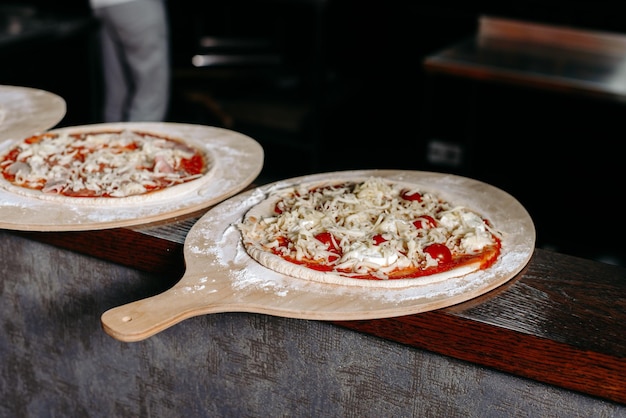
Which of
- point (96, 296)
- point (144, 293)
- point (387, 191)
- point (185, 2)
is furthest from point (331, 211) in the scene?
point (185, 2)

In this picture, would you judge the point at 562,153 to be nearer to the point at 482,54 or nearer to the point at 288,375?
the point at 482,54

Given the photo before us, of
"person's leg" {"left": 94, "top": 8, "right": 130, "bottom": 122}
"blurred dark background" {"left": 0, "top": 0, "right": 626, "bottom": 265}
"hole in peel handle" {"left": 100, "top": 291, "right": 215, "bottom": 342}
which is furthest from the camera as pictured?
"person's leg" {"left": 94, "top": 8, "right": 130, "bottom": 122}

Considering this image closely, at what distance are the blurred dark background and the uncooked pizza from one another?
7.04 ft

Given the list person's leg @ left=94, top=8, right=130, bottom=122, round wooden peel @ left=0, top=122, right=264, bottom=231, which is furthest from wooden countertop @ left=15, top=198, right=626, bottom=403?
person's leg @ left=94, top=8, right=130, bottom=122

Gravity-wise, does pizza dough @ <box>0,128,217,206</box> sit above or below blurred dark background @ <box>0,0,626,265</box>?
above

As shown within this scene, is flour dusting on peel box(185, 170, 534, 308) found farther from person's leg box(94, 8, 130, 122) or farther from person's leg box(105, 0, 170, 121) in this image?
person's leg box(94, 8, 130, 122)

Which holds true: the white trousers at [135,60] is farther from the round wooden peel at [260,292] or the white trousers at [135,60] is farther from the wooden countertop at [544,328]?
the wooden countertop at [544,328]

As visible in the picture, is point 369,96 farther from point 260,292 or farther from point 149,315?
point 149,315

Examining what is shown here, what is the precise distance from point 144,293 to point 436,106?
8.31ft

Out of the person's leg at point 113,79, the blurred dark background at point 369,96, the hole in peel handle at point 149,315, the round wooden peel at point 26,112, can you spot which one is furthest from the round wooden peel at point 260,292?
the person's leg at point 113,79

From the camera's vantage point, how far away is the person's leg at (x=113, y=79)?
4.62 m

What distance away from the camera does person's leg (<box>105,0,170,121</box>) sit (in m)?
4.17

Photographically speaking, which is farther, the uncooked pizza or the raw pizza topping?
the raw pizza topping

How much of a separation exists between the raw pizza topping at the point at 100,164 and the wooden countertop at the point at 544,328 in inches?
29.4
